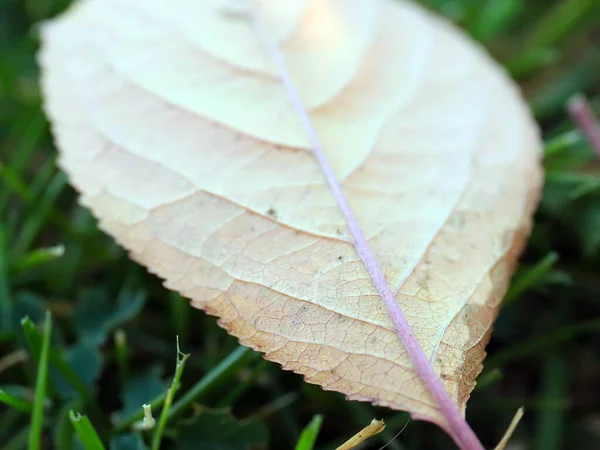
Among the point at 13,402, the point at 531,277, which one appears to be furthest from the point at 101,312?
the point at 531,277

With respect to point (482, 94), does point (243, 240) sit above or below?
below

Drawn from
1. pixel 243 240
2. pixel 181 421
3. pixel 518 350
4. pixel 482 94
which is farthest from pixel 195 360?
pixel 482 94

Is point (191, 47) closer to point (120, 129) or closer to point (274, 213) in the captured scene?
point (120, 129)

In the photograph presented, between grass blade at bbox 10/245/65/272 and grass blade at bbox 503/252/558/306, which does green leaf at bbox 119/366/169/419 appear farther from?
grass blade at bbox 503/252/558/306

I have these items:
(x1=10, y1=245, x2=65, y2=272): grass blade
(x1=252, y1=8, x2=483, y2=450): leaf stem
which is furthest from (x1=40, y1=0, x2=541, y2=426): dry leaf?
(x1=10, y1=245, x2=65, y2=272): grass blade

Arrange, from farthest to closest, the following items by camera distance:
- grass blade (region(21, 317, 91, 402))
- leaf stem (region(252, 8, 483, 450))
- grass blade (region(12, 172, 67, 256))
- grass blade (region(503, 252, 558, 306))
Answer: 1. grass blade (region(12, 172, 67, 256))
2. grass blade (region(503, 252, 558, 306))
3. grass blade (region(21, 317, 91, 402))
4. leaf stem (region(252, 8, 483, 450))
